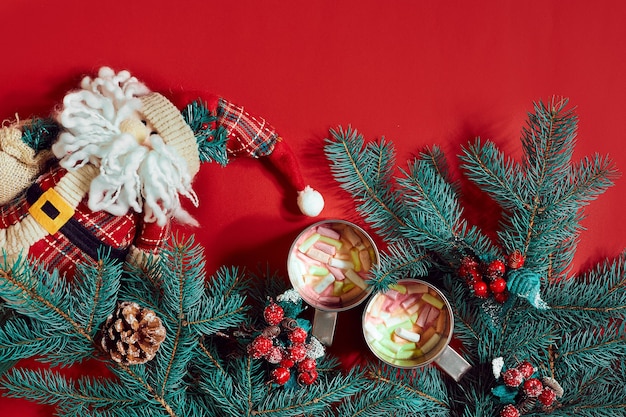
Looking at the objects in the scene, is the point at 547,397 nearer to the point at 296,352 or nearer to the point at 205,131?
the point at 296,352

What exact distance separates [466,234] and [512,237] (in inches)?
3.2

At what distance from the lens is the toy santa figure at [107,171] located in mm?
923

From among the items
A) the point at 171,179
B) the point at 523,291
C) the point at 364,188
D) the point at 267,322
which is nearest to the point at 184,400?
the point at 267,322

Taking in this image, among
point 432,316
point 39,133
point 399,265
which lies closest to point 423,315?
point 432,316

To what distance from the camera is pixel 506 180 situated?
1.02 meters

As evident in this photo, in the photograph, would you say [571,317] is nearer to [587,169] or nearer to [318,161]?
[587,169]

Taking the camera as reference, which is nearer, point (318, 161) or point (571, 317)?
point (571, 317)

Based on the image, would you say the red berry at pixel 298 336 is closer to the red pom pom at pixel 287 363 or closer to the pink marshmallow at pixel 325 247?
the red pom pom at pixel 287 363

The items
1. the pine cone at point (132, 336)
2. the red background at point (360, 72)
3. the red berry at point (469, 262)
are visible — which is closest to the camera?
the pine cone at point (132, 336)

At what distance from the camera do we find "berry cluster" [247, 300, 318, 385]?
3.16 ft

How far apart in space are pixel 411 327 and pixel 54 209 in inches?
26.7

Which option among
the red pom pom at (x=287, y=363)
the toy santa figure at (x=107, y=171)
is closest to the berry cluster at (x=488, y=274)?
the red pom pom at (x=287, y=363)

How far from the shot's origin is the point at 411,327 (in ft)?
3.53

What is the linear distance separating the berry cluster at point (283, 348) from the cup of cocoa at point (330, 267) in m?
0.08
